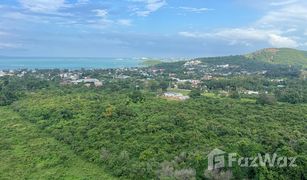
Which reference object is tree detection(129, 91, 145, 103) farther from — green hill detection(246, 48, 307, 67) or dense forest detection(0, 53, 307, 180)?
green hill detection(246, 48, 307, 67)

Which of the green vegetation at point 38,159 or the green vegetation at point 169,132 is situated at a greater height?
the green vegetation at point 169,132

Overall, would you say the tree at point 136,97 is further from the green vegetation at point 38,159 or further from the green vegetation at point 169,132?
the green vegetation at point 38,159

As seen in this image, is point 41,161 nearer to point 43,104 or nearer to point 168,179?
point 168,179

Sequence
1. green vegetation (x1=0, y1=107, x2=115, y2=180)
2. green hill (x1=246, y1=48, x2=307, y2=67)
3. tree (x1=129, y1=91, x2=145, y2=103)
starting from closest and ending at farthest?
green vegetation (x1=0, y1=107, x2=115, y2=180) < tree (x1=129, y1=91, x2=145, y2=103) < green hill (x1=246, y1=48, x2=307, y2=67)

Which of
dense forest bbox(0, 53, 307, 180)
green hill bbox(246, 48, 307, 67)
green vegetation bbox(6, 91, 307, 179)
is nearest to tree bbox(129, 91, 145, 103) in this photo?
dense forest bbox(0, 53, 307, 180)

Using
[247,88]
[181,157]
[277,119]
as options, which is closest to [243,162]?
[181,157]

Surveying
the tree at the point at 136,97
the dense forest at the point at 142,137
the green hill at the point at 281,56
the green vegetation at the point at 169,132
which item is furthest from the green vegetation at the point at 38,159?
the green hill at the point at 281,56

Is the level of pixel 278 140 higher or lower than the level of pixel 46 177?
higher
